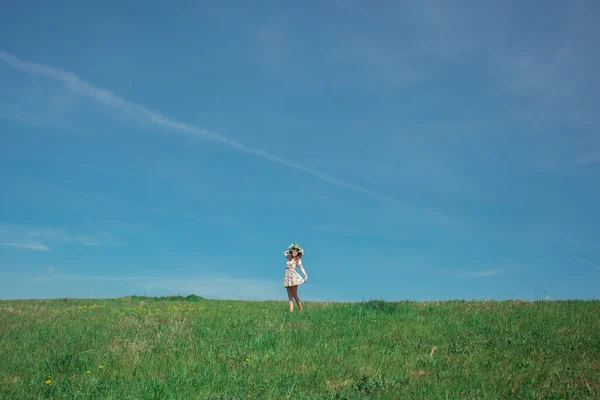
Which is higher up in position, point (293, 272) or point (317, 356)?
point (293, 272)

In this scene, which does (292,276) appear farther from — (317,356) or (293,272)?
(317,356)

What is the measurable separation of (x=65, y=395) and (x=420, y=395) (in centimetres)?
550

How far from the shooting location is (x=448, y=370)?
28.9 ft

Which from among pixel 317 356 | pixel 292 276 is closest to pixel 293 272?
pixel 292 276

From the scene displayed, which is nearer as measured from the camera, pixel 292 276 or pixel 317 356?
pixel 317 356

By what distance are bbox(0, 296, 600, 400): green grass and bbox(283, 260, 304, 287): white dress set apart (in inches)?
116

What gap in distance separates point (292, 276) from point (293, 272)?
0.16 metres

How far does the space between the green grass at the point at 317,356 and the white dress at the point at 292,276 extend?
2.94 meters

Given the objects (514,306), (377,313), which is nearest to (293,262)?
(377,313)

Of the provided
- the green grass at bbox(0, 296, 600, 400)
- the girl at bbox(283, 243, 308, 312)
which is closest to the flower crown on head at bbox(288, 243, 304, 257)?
the girl at bbox(283, 243, 308, 312)

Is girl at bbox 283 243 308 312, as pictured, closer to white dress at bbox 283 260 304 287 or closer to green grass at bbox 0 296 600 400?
white dress at bbox 283 260 304 287

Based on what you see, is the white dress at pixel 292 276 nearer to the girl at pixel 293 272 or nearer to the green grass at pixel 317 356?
the girl at pixel 293 272

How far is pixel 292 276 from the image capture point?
60.4 ft

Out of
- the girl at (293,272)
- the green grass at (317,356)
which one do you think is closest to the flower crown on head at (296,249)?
the girl at (293,272)
